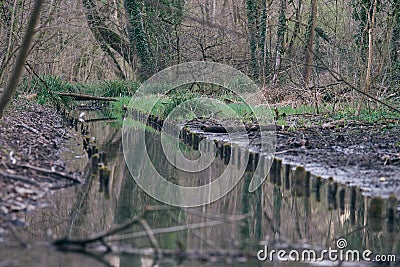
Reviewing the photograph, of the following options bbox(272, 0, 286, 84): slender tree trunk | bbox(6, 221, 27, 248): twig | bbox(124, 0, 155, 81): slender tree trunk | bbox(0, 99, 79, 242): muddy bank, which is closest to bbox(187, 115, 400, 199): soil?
bbox(0, 99, 79, 242): muddy bank

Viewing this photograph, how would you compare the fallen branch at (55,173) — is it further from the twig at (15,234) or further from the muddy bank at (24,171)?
the twig at (15,234)

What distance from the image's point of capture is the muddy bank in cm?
694

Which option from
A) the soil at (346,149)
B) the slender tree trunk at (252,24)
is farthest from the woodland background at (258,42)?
the soil at (346,149)

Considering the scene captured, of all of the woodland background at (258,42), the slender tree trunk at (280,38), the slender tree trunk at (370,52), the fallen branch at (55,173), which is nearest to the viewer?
Answer: the fallen branch at (55,173)

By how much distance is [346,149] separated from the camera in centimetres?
1204

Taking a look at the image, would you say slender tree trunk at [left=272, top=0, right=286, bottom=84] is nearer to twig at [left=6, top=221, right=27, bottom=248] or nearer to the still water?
the still water

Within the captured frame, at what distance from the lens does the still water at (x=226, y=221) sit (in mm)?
5855

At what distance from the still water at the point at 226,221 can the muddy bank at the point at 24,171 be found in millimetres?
171

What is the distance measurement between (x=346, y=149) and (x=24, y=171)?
240 inches

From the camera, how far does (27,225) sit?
6.69m

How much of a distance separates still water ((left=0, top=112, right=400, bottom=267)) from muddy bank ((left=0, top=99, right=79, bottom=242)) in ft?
0.56

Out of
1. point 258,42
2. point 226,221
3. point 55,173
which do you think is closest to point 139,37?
point 258,42

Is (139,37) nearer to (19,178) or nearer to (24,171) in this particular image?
(24,171)

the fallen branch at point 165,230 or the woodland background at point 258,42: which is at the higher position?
the woodland background at point 258,42
